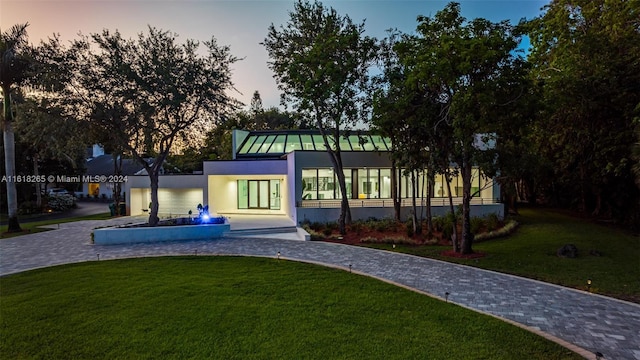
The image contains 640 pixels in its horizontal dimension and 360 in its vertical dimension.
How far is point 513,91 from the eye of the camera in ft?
36.2

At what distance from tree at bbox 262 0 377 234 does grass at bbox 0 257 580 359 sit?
28.2 feet

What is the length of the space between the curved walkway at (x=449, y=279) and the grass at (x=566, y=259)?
2.85 feet

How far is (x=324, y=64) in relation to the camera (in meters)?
15.1

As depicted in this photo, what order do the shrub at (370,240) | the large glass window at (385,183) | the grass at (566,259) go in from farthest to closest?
the large glass window at (385,183)
the shrub at (370,240)
the grass at (566,259)

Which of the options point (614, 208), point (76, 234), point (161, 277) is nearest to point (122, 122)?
point (76, 234)

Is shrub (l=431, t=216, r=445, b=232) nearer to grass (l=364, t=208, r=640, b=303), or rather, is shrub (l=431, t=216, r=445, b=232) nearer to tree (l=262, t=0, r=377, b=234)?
grass (l=364, t=208, r=640, b=303)

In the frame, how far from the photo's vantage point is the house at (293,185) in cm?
1930

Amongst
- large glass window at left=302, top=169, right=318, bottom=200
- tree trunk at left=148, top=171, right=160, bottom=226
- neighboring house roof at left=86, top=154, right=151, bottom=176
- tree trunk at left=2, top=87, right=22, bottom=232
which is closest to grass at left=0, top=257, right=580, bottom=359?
tree trunk at left=148, top=171, right=160, bottom=226

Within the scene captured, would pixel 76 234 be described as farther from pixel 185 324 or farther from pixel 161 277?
pixel 185 324

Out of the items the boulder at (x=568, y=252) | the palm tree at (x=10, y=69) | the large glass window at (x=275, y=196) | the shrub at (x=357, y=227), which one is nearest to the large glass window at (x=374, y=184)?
the shrub at (x=357, y=227)

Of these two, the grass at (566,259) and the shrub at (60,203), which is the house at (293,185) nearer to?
the grass at (566,259)

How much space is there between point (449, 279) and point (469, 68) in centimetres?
630

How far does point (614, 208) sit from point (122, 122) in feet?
89.6

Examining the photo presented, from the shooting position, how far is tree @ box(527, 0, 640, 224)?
14.8 m
